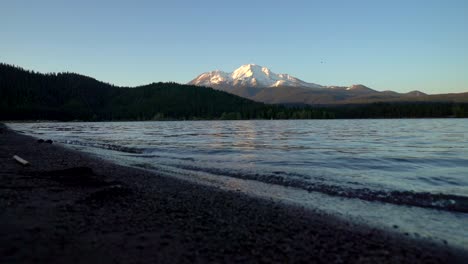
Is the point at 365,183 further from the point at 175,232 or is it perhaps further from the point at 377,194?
the point at 175,232

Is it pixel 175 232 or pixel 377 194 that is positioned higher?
pixel 175 232

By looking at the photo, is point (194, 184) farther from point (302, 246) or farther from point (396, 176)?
point (396, 176)

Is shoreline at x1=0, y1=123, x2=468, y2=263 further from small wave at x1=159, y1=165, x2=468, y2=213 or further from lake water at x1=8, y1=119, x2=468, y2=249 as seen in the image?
small wave at x1=159, y1=165, x2=468, y2=213

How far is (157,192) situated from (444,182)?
11595mm

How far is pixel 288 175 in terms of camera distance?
14.9 m

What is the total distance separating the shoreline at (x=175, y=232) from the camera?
5199 millimetres

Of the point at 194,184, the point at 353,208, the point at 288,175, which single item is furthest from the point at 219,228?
the point at 288,175

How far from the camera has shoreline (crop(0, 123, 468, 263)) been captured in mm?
5199

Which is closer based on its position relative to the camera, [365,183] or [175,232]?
[175,232]

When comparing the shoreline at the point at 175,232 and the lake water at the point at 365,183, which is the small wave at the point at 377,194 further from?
the shoreline at the point at 175,232

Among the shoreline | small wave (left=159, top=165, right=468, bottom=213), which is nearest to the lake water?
small wave (left=159, top=165, right=468, bottom=213)

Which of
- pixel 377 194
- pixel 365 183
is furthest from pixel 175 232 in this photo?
pixel 365 183

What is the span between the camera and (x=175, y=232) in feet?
20.7

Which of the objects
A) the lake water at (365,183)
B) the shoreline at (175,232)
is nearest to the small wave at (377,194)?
the lake water at (365,183)
